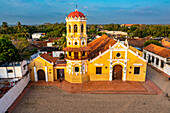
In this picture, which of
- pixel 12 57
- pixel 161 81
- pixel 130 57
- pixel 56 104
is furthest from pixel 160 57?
pixel 12 57

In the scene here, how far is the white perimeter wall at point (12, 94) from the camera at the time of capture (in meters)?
15.6

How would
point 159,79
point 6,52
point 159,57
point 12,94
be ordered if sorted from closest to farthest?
point 12,94
point 6,52
point 159,79
point 159,57

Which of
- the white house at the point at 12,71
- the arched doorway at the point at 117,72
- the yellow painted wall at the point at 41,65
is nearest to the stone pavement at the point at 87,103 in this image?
the white house at the point at 12,71

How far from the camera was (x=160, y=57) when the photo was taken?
102ft

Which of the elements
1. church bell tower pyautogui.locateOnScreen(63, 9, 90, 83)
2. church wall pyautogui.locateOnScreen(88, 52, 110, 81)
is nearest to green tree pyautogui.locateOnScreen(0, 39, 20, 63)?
church bell tower pyautogui.locateOnScreen(63, 9, 90, 83)

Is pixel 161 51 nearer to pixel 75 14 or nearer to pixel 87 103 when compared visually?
pixel 75 14

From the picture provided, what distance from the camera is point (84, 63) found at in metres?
24.2

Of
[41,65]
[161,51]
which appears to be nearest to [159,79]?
[161,51]

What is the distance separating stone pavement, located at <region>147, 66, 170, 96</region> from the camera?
22.7 m

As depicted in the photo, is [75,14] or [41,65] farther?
[41,65]

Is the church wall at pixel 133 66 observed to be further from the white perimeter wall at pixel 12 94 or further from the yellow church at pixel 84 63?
the white perimeter wall at pixel 12 94

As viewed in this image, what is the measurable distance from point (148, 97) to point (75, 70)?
1235 centimetres

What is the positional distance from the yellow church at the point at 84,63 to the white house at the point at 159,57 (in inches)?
344

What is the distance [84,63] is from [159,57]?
19.0 m
